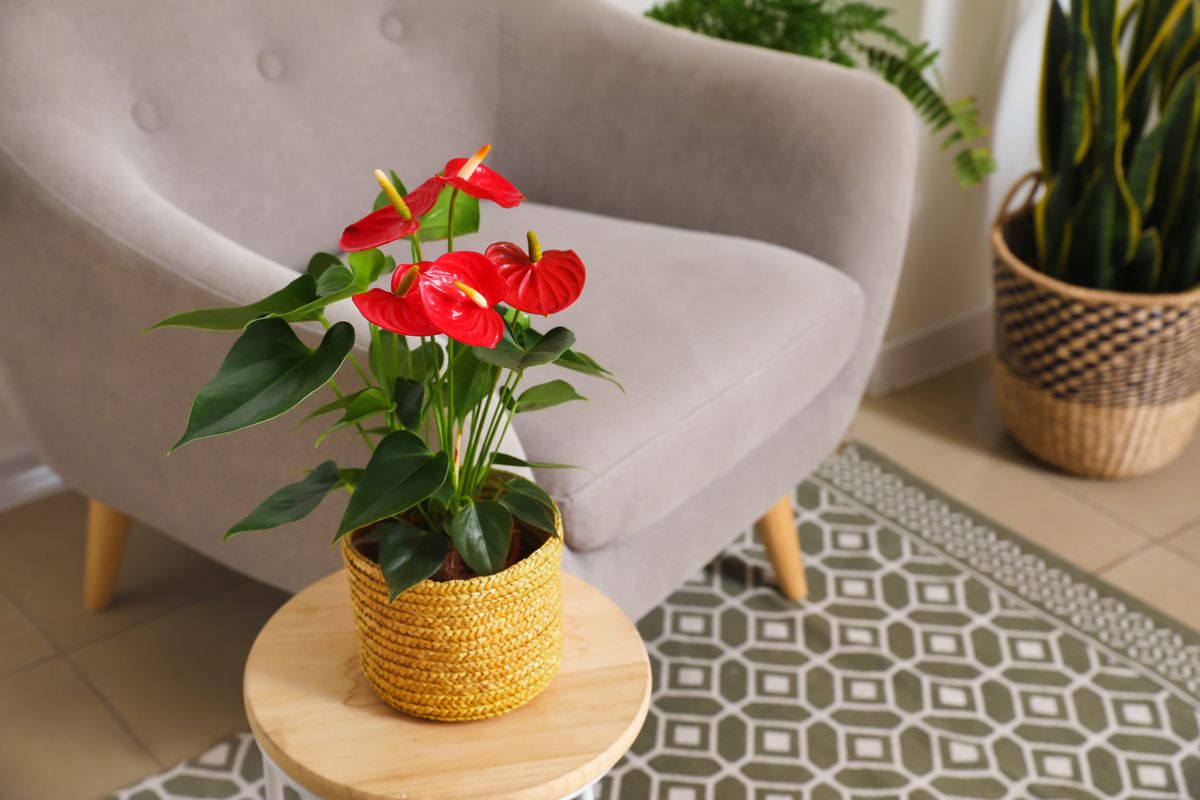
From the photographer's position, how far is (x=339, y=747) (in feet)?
2.44

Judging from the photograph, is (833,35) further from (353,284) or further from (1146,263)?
(353,284)

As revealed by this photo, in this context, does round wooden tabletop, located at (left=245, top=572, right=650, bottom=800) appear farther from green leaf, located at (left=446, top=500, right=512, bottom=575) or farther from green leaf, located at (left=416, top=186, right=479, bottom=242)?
green leaf, located at (left=416, top=186, right=479, bottom=242)

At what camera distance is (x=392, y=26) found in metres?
1.45

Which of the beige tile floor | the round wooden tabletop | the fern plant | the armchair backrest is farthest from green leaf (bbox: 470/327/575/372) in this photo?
the fern plant

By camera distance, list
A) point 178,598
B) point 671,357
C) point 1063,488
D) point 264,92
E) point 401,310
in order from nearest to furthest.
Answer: point 401,310
point 671,357
point 264,92
point 178,598
point 1063,488

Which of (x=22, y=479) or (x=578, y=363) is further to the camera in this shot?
(x=22, y=479)

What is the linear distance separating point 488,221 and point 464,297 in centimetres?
82

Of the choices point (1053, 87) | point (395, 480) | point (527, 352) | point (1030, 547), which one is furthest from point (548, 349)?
point (1053, 87)

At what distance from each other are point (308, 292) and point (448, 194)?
190 millimetres

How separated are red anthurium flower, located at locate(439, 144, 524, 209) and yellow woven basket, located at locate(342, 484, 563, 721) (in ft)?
0.68

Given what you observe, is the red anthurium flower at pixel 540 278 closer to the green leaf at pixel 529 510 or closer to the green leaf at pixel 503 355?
the green leaf at pixel 503 355

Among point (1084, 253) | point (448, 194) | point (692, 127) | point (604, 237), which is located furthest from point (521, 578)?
point (1084, 253)

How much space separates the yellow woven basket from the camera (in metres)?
0.72

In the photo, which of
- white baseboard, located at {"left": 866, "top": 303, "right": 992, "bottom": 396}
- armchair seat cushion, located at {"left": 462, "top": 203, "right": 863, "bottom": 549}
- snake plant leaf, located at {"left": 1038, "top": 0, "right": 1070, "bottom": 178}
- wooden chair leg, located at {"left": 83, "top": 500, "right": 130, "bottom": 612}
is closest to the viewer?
armchair seat cushion, located at {"left": 462, "top": 203, "right": 863, "bottom": 549}
